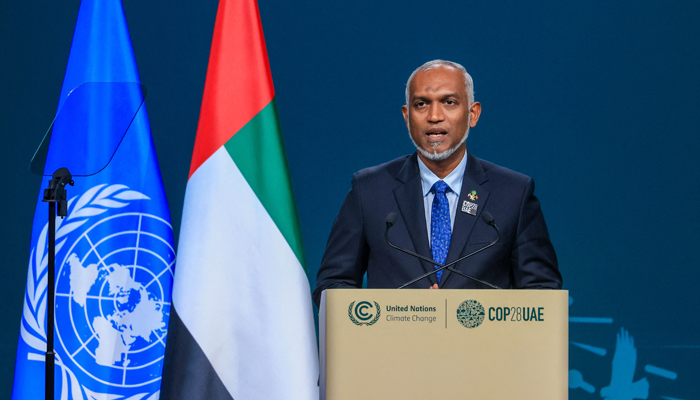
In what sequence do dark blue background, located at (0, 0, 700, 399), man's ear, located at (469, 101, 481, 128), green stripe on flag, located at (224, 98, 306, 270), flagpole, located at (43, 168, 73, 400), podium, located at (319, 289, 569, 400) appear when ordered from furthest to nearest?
dark blue background, located at (0, 0, 700, 399) < green stripe on flag, located at (224, 98, 306, 270) < man's ear, located at (469, 101, 481, 128) < flagpole, located at (43, 168, 73, 400) < podium, located at (319, 289, 569, 400)

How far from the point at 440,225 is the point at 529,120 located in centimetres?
107

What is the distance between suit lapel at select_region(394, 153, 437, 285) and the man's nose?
0.16 meters

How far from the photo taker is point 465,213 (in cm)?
182

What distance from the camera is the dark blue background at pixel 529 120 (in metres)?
2.64

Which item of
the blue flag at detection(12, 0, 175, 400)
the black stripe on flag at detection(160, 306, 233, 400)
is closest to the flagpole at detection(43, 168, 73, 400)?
the black stripe on flag at detection(160, 306, 233, 400)

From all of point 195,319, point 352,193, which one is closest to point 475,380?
Result: point 352,193

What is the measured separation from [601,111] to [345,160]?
1.14 metres

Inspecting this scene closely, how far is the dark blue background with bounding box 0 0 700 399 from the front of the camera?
2.64 m

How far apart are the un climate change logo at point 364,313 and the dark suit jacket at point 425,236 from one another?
535mm

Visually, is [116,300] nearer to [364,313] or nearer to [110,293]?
[110,293]

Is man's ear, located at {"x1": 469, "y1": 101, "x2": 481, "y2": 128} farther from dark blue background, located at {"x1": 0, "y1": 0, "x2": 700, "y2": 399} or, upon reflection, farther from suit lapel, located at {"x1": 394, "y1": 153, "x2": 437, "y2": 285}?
dark blue background, located at {"x1": 0, "y1": 0, "x2": 700, "y2": 399}

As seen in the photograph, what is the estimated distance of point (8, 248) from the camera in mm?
2781

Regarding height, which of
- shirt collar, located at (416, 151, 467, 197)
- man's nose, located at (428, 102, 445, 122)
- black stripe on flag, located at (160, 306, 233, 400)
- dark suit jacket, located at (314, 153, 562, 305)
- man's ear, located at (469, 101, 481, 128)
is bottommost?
black stripe on flag, located at (160, 306, 233, 400)

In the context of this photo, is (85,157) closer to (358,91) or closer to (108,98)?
(108,98)
